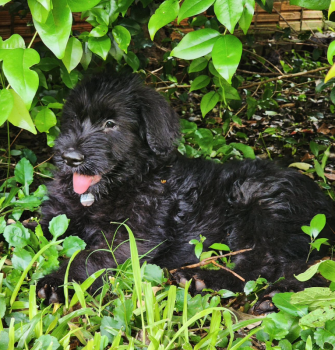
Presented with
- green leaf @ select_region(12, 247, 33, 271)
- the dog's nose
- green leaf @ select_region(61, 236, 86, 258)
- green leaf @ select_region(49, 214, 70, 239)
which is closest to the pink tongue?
the dog's nose

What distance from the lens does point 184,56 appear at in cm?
242

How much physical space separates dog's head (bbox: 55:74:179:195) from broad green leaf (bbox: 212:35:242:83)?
1.18 metres

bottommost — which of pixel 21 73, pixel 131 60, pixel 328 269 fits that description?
pixel 328 269

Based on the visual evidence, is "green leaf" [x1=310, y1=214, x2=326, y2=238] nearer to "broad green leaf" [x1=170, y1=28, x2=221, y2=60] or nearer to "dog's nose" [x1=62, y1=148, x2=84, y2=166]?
"broad green leaf" [x1=170, y1=28, x2=221, y2=60]

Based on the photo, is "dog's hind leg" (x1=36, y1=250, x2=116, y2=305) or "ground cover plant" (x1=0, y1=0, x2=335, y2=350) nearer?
"ground cover plant" (x1=0, y1=0, x2=335, y2=350)

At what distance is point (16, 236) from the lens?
9.91ft

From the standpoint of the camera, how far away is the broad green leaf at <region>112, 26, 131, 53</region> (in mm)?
3154

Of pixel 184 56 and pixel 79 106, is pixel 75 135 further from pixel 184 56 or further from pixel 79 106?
pixel 184 56

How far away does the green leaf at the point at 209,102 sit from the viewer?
3.79 metres

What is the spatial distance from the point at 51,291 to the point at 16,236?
1.71 feet

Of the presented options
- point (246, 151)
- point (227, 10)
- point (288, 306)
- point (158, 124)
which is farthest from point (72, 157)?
point (246, 151)

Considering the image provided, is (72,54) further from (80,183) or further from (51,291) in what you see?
(51,291)

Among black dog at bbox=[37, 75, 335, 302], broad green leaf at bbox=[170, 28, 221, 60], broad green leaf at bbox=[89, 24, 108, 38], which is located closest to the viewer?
broad green leaf at bbox=[170, 28, 221, 60]

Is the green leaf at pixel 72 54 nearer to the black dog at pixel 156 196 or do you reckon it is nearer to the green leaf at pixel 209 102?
the black dog at pixel 156 196
